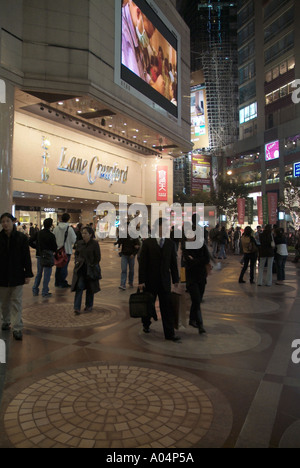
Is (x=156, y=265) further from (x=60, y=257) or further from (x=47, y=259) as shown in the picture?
(x=60, y=257)

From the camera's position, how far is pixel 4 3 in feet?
37.7

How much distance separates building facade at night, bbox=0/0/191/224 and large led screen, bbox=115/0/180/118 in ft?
0.19

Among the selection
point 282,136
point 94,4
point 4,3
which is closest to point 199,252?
point 4,3

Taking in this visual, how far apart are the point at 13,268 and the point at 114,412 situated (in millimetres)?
2624

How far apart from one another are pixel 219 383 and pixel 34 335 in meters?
2.75

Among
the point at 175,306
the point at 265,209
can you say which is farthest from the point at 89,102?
the point at 265,209

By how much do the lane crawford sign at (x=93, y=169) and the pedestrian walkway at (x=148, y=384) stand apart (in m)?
15.3

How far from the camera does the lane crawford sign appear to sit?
1969 centimetres

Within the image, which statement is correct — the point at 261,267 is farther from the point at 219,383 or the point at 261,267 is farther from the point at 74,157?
the point at 74,157

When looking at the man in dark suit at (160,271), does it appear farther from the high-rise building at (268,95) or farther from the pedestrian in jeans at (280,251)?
the high-rise building at (268,95)

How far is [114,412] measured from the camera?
8.90 feet

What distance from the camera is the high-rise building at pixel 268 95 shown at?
4269 cm

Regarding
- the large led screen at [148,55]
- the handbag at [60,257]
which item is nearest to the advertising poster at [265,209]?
the large led screen at [148,55]

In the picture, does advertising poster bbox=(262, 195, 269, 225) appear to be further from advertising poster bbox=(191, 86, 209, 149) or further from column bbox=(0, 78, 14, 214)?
advertising poster bbox=(191, 86, 209, 149)
